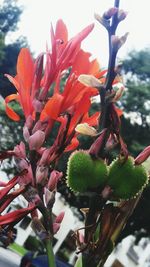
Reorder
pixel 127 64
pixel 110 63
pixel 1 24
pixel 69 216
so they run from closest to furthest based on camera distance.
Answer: pixel 110 63, pixel 127 64, pixel 1 24, pixel 69 216

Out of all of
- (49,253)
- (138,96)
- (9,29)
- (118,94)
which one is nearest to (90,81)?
(118,94)

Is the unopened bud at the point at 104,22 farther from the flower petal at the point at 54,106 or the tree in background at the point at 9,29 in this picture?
the tree in background at the point at 9,29

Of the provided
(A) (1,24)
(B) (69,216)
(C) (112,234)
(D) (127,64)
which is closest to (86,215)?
(C) (112,234)

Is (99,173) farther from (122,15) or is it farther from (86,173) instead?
(122,15)

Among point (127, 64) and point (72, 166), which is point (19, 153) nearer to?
point (72, 166)

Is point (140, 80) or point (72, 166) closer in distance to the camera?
point (72, 166)

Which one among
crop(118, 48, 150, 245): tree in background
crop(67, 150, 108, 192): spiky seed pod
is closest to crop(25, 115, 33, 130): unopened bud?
crop(67, 150, 108, 192): spiky seed pod
